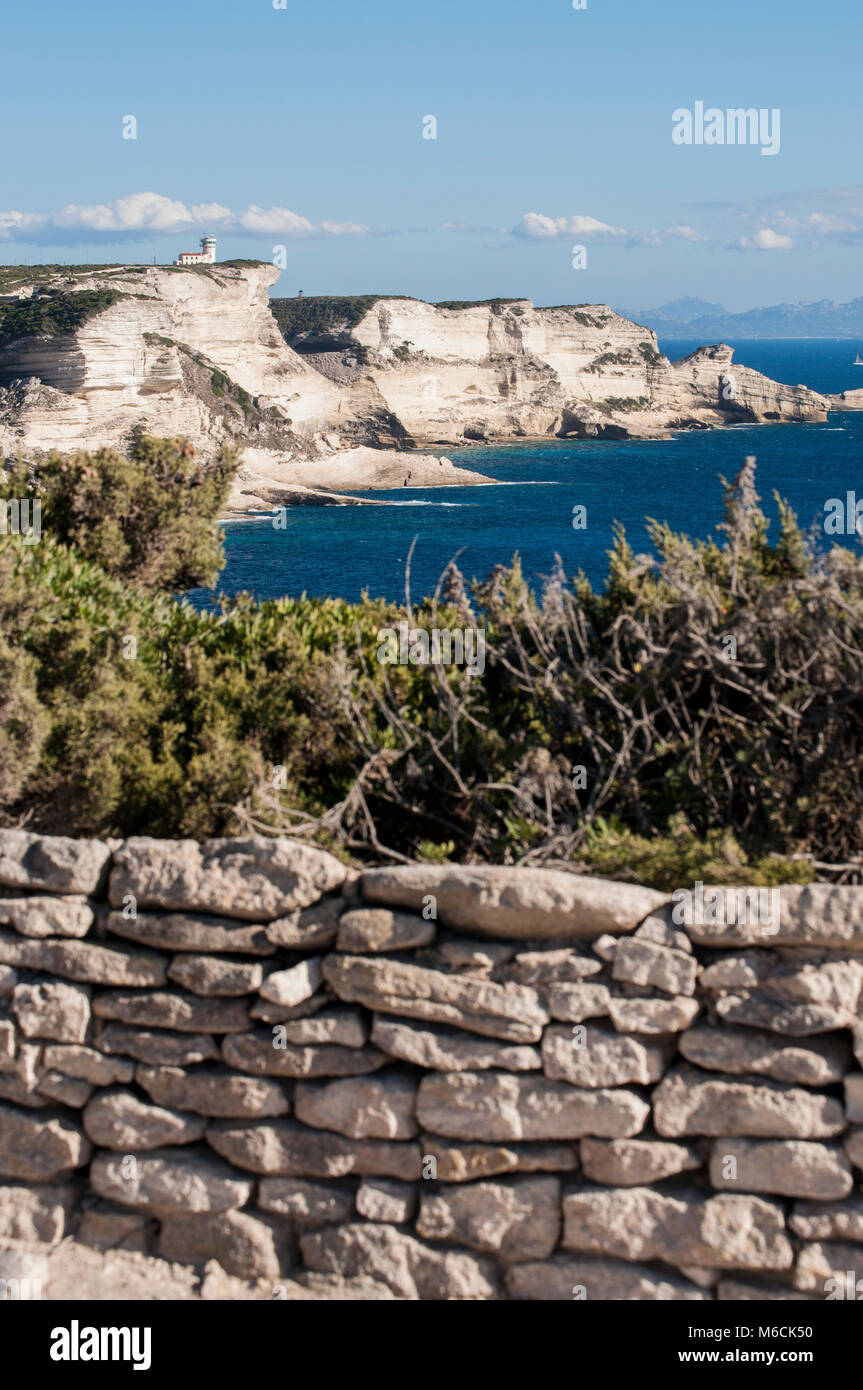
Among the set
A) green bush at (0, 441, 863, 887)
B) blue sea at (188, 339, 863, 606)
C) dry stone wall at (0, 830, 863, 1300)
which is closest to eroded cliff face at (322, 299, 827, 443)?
blue sea at (188, 339, 863, 606)

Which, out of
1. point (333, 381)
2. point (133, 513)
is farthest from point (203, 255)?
point (133, 513)

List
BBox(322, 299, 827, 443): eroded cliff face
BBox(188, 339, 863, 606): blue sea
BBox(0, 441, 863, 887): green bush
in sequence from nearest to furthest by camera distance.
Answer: BBox(0, 441, 863, 887): green bush, BBox(188, 339, 863, 606): blue sea, BBox(322, 299, 827, 443): eroded cliff face

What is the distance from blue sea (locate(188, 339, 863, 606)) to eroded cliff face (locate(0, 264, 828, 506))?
420cm

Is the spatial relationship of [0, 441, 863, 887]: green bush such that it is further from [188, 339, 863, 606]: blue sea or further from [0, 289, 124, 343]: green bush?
[0, 289, 124, 343]: green bush

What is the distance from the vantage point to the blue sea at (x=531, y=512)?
149 ft

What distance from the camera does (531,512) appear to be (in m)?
59.5

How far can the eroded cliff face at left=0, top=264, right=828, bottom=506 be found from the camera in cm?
5253

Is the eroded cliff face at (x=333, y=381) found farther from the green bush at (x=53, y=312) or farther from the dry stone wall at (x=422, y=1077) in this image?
the dry stone wall at (x=422, y=1077)

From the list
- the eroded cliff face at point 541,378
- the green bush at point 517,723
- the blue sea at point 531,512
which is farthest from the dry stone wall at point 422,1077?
the eroded cliff face at point 541,378

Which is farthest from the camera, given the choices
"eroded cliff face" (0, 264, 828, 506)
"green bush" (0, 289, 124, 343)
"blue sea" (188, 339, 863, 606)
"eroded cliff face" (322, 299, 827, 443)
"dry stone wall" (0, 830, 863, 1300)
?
"eroded cliff face" (322, 299, 827, 443)

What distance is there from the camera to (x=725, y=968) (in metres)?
4.20

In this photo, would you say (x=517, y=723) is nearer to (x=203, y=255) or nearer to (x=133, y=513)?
(x=133, y=513)
